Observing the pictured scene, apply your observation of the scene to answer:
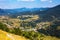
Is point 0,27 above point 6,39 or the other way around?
the other way around

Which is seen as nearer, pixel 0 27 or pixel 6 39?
pixel 6 39

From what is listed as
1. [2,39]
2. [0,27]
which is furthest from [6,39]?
[0,27]

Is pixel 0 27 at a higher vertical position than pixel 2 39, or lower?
lower

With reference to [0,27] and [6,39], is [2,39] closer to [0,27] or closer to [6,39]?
[6,39]

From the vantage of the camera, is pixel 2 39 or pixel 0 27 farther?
pixel 0 27
